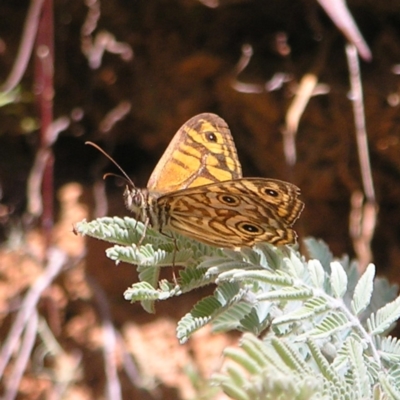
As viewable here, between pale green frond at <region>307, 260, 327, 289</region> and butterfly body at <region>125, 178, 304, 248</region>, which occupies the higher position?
butterfly body at <region>125, 178, 304, 248</region>

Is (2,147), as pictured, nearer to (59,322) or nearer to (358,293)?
(59,322)

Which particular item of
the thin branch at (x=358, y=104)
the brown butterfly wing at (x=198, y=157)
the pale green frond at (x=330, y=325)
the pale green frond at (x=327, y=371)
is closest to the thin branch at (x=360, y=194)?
the thin branch at (x=358, y=104)

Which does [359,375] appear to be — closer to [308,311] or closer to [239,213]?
[308,311]

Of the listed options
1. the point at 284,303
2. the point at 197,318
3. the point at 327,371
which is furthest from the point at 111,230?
the point at 327,371

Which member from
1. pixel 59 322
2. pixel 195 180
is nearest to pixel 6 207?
pixel 59 322

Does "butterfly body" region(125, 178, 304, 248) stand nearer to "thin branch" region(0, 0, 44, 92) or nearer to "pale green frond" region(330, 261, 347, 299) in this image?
"pale green frond" region(330, 261, 347, 299)

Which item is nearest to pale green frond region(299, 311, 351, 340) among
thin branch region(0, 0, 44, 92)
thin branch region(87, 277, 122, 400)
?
thin branch region(87, 277, 122, 400)
